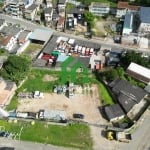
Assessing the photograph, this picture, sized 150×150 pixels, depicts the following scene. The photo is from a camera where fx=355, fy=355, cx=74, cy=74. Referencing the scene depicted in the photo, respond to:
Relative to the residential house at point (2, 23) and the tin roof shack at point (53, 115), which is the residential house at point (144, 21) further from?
the residential house at point (2, 23)

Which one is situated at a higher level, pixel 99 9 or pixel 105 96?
pixel 99 9

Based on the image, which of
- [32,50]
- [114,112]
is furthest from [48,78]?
[114,112]

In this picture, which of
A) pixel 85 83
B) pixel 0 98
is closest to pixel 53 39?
pixel 85 83

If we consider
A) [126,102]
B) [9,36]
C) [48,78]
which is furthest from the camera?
[9,36]

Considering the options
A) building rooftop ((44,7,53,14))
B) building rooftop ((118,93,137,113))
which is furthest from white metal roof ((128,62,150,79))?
building rooftop ((44,7,53,14))

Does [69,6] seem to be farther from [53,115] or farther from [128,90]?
[53,115]

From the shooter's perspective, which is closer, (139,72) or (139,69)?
(139,72)

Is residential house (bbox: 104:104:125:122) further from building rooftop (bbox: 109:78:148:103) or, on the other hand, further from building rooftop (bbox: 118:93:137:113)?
building rooftop (bbox: 109:78:148:103)
